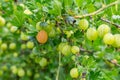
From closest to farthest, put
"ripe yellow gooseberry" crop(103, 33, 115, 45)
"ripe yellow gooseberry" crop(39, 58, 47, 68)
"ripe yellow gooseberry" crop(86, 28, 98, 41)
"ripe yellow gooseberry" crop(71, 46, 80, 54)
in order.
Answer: "ripe yellow gooseberry" crop(103, 33, 115, 45) → "ripe yellow gooseberry" crop(86, 28, 98, 41) → "ripe yellow gooseberry" crop(71, 46, 80, 54) → "ripe yellow gooseberry" crop(39, 58, 47, 68)

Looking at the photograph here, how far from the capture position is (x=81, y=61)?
191cm

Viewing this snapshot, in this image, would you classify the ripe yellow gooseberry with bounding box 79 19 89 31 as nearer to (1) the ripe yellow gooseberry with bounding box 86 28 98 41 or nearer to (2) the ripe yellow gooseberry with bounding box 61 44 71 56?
(1) the ripe yellow gooseberry with bounding box 86 28 98 41

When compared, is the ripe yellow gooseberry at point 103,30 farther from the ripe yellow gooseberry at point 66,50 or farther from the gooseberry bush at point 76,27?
the ripe yellow gooseberry at point 66,50

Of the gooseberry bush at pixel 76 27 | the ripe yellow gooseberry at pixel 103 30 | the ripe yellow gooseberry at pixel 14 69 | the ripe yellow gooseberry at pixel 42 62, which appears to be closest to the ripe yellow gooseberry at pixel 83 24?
the gooseberry bush at pixel 76 27

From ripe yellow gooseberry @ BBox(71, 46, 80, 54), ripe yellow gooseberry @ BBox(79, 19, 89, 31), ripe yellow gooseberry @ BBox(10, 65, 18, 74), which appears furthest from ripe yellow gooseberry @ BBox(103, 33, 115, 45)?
ripe yellow gooseberry @ BBox(10, 65, 18, 74)

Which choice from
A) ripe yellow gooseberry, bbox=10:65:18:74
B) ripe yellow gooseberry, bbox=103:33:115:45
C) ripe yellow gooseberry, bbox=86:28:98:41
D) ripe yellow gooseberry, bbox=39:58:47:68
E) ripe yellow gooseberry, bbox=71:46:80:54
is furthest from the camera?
ripe yellow gooseberry, bbox=10:65:18:74

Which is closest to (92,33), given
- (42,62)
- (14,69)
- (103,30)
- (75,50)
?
(103,30)

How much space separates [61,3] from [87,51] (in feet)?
2.22

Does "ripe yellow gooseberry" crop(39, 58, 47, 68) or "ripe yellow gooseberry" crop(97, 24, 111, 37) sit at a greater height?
"ripe yellow gooseberry" crop(97, 24, 111, 37)

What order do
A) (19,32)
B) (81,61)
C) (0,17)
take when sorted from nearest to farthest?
(81,61)
(0,17)
(19,32)

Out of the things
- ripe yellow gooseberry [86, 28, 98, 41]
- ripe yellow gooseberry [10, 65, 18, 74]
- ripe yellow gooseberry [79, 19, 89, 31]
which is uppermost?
ripe yellow gooseberry [79, 19, 89, 31]

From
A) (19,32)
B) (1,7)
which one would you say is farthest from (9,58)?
(1,7)

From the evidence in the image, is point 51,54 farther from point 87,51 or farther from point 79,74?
point 79,74

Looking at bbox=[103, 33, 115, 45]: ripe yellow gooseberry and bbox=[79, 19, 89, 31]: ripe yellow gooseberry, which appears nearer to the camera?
bbox=[103, 33, 115, 45]: ripe yellow gooseberry
